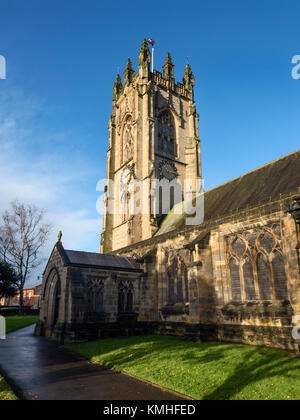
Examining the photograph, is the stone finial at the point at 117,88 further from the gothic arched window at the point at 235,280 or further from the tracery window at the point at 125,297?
the gothic arched window at the point at 235,280

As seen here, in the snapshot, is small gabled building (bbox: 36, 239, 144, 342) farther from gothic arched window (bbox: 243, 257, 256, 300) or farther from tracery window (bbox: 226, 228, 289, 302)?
gothic arched window (bbox: 243, 257, 256, 300)

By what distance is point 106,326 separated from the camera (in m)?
18.5

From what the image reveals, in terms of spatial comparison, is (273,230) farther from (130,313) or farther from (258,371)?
(130,313)

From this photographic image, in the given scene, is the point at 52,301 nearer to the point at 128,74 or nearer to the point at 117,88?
the point at 128,74

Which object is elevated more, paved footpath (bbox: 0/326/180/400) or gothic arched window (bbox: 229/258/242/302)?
gothic arched window (bbox: 229/258/242/302)

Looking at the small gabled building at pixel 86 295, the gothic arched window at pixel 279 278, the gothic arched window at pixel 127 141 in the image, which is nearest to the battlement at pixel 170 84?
the gothic arched window at pixel 127 141

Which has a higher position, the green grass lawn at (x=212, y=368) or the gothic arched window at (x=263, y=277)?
the gothic arched window at (x=263, y=277)

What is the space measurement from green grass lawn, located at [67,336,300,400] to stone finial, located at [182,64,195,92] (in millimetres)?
35730

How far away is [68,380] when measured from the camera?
8.71 m

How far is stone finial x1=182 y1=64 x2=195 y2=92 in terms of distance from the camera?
4031 cm

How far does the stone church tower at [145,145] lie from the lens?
3022 cm

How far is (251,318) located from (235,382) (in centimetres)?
661

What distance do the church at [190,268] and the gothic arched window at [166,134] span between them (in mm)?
1776

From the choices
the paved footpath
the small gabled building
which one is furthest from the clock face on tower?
the paved footpath
